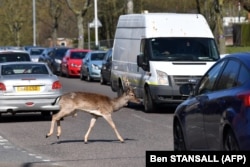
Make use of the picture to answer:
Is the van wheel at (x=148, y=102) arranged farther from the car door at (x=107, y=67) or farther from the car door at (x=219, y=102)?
the car door at (x=107, y=67)

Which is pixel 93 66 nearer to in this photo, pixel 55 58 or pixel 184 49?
pixel 55 58

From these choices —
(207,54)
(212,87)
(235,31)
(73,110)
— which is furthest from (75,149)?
(235,31)

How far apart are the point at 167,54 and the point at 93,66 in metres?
17.7

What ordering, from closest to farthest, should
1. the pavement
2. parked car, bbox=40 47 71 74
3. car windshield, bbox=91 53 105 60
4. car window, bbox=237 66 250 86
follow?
1. car window, bbox=237 66 250 86
2. the pavement
3. car windshield, bbox=91 53 105 60
4. parked car, bbox=40 47 71 74

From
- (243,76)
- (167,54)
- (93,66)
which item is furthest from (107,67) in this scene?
(243,76)

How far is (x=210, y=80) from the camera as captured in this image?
36.8 feet

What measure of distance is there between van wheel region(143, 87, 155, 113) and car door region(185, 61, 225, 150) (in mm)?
11252

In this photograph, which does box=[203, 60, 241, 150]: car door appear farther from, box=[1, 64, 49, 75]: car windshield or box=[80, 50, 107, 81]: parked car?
box=[80, 50, 107, 81]: parked car

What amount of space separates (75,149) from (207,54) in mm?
8814

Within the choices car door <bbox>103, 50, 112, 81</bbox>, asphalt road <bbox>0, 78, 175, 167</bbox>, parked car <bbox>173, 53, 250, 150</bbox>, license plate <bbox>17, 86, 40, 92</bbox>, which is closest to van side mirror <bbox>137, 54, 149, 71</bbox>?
asphalt road <bbox>0, 78, 175, 167</bbox>

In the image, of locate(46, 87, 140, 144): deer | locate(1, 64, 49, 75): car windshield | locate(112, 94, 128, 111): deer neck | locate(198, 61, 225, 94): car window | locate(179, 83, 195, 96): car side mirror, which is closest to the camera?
locate(198, 61, 225, 94): car window

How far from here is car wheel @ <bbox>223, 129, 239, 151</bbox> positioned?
9.56m

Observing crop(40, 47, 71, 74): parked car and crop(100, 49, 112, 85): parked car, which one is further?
crop(40, 47, 71, 74): parked car

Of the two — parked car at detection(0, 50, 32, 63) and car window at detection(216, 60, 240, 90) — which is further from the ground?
car window at detection(216, 60, 240, 90)
